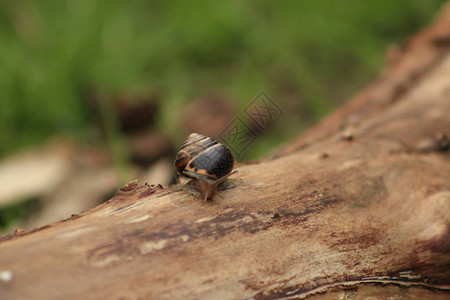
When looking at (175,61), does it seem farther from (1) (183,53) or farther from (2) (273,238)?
(2) (273,238)

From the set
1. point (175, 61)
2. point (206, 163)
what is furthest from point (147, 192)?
point (175, 61)

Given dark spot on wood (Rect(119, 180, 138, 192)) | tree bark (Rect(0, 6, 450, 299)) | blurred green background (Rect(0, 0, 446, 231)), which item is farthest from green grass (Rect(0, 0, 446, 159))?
dark spot on wood (Rect(119, 180, 138, 192))

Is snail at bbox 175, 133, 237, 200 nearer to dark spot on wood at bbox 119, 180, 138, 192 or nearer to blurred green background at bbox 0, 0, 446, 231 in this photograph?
dark spot on wood at bbox 119, 180, 138, 192

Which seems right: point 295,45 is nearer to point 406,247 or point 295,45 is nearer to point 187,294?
point 406,247

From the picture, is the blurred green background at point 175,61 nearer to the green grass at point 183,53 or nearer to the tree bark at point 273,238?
the green grass at point 183,53

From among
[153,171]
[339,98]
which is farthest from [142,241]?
[339,98]

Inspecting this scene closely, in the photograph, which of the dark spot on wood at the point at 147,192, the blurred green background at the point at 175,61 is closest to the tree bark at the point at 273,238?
the dark spot on wood at the point at 147,192
